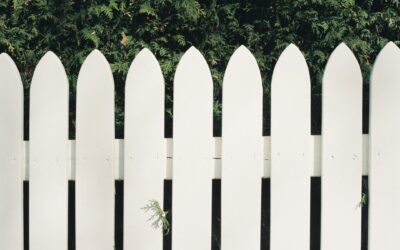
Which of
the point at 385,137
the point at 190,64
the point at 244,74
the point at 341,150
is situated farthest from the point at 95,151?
the point at 385,137

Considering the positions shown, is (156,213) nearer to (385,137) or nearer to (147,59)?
(147,59)

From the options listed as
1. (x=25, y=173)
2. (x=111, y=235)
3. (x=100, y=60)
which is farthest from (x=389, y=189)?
(x=25, y=173)

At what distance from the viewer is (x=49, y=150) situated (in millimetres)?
2250

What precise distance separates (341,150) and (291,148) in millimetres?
225

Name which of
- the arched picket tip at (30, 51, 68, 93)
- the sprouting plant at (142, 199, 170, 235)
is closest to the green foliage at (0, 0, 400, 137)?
the arched picket tip at (30, 51, 68, 93)

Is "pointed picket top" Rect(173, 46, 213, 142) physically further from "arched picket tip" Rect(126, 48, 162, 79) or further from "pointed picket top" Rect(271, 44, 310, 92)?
"pointed picket top" Rect(271, 44, 310, 92)

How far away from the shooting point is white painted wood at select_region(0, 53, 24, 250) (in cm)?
226

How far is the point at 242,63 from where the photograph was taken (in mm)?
2189

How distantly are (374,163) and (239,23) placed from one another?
105 centimetres

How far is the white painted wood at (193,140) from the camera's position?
219 cm

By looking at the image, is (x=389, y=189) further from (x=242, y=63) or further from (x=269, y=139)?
(x=242, y=63)

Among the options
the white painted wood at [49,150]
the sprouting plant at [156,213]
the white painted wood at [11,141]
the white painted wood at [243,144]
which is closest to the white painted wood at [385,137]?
the white painted wood at [243,144]

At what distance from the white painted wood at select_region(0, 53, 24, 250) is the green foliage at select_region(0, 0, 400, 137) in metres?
0.38

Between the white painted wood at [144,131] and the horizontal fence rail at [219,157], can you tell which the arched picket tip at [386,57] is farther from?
the white painted wood at [144,131]
